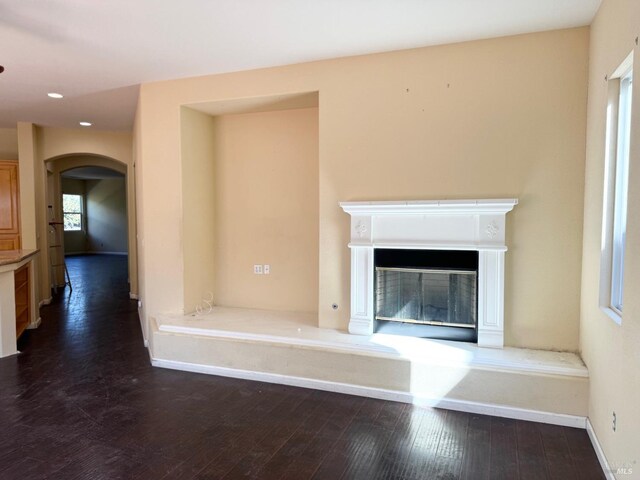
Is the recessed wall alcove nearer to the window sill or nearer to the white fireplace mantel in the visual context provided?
the white fireplace mantel

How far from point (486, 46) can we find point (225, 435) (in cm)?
334

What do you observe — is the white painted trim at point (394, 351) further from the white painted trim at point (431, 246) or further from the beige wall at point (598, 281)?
the white painted trim at point (431, 246)

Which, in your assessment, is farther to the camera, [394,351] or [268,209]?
[268,209]

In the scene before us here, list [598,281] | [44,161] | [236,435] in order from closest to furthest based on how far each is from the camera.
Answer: [598,281]
[236,435]
[44,161]

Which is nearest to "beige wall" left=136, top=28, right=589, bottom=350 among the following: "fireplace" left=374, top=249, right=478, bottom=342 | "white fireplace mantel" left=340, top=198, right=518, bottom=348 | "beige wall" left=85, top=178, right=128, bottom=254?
"white fireplace mantel" left=340, top=198, right=518, bottom=348

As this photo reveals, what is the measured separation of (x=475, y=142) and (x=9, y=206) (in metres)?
6.70

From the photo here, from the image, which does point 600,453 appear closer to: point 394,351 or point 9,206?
point 394,351

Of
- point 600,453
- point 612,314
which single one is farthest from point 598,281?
point 600,453

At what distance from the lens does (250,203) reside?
15.0 feet

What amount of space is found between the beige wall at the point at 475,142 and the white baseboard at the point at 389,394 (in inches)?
21.5

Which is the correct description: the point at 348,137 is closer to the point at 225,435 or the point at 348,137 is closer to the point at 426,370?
the point at 426,370

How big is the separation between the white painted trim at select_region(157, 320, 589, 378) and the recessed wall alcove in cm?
68

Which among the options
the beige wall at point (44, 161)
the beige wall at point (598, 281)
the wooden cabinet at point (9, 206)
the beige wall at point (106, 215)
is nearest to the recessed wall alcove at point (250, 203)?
the beige wall at point (598, 281)

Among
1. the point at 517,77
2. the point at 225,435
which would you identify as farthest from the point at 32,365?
the point at 517,77
